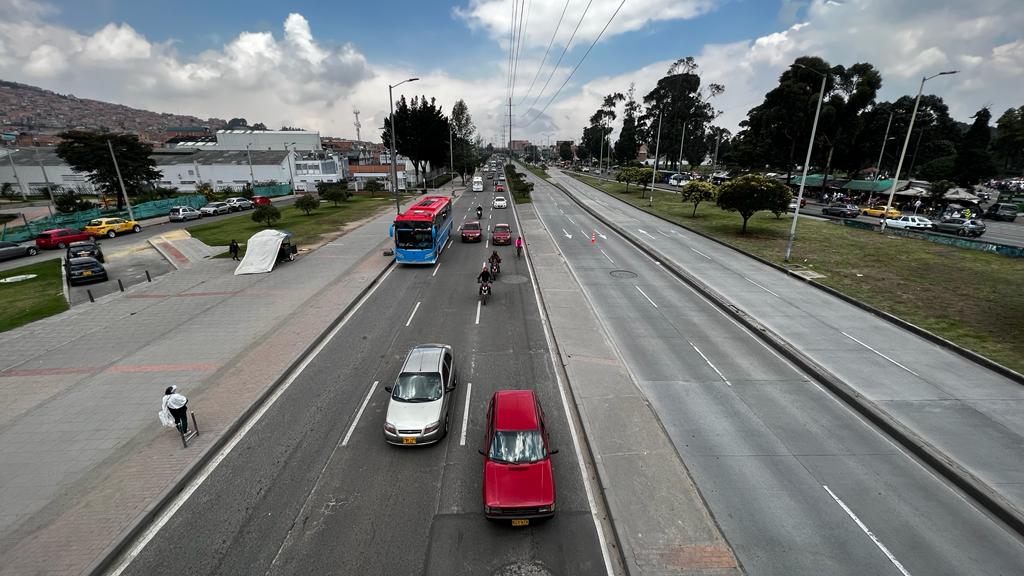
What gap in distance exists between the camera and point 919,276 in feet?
80.2

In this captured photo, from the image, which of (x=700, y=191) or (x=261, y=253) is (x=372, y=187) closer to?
(x=261, y=253)

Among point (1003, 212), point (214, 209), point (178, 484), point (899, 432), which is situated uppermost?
point (1003, 212)

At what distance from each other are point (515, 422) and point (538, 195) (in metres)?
65.7

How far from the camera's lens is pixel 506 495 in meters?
8.34

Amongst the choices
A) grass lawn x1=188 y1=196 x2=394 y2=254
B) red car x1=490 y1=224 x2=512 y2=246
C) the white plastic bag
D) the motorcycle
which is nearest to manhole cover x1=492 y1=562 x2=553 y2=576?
the white plastic bag

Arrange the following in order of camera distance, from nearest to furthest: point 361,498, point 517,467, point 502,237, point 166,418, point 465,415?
1. point 517,467
2. point 361,498
3. point 166,418
4. point 465,415
5. point 502,237

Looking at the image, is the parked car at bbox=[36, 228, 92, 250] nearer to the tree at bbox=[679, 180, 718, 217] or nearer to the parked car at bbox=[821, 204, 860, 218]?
the tree at bbox=[679, 180, 718, 217]

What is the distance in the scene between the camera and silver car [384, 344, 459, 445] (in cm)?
1042

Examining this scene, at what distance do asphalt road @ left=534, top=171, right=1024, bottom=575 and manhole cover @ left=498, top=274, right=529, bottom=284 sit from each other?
7952mm

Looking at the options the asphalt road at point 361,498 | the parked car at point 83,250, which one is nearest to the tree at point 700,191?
the asphalt road at point 361,498

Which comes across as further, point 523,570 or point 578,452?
point 578,452

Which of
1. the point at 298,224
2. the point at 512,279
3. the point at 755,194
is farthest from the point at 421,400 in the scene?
the point at 298,224

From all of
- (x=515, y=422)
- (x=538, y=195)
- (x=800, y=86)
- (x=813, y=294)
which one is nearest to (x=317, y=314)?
(x=515, y=422)

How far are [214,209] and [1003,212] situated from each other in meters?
90.4
